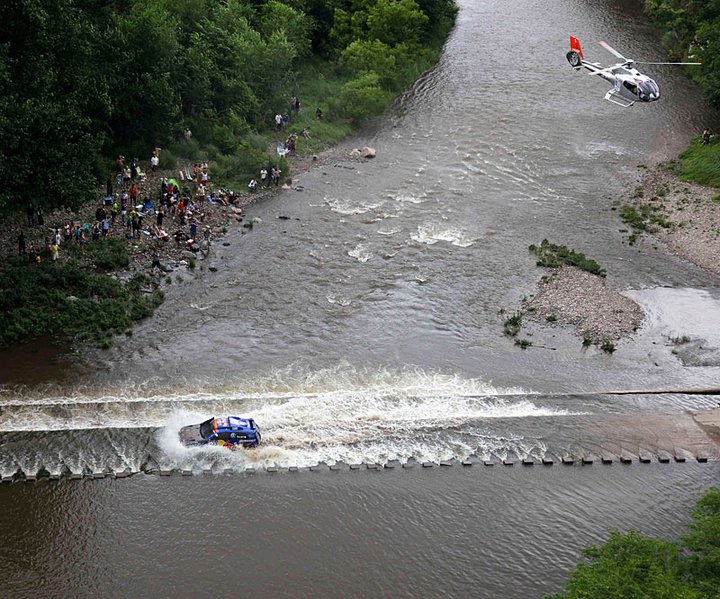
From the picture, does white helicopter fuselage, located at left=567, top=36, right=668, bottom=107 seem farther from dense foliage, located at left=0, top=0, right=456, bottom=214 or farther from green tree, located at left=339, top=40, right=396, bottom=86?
green tree, located at left=339, top=40, right=396, bottom=86

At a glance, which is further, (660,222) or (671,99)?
(671,99)

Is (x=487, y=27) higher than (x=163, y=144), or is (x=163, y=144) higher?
(x=487, y=27)

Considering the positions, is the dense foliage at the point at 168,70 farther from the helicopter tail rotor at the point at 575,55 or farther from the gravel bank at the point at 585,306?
the gravel bank at the point at 585,306

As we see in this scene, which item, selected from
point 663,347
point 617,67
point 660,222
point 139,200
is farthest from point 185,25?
point 663,347

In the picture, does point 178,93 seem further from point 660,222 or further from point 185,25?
point 660,222

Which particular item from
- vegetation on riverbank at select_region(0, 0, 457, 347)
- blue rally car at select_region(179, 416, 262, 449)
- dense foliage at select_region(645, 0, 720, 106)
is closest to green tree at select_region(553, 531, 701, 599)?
blue rally car at select_region(179, 416, 262, 449)

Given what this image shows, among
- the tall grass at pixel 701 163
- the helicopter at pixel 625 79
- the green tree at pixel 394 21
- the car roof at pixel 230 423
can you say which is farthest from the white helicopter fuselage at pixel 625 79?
the car roof at pixel 230 423

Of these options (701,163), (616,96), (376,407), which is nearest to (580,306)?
(376,407)
